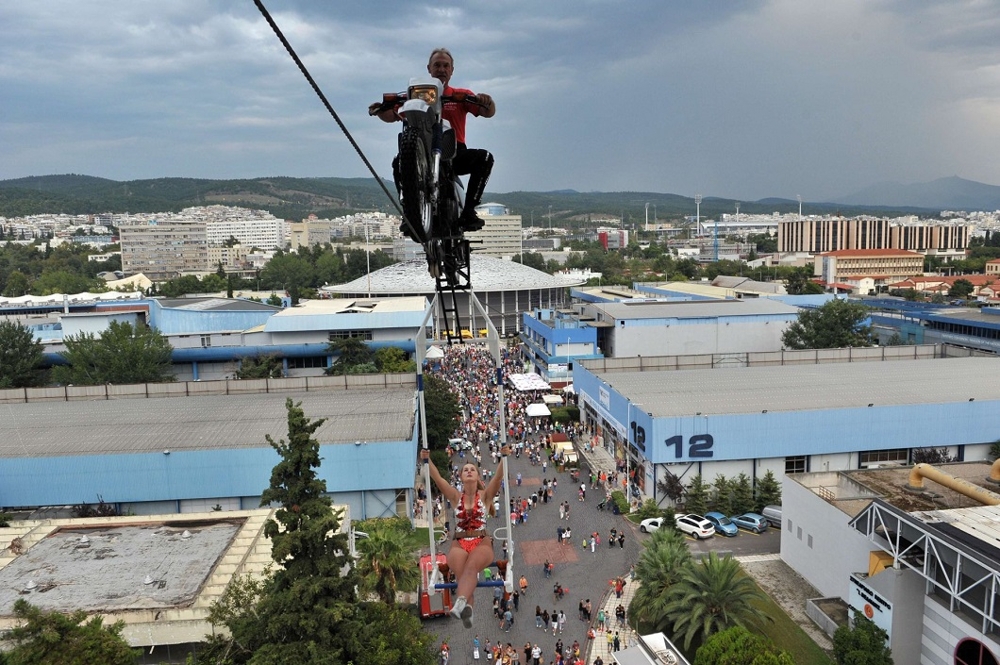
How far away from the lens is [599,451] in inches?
1369

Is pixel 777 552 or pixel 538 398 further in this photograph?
pixel 538 398

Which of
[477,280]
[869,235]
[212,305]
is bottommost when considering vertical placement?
[212,305]

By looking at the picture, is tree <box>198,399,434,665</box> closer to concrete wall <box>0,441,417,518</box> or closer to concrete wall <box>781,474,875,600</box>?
concrete wall <box>0,441,417,518</box>

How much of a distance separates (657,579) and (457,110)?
610 inches

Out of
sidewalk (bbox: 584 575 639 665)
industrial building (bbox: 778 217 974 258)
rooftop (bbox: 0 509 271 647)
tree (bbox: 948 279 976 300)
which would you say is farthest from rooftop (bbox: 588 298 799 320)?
industrial building (bbox: 778 217 974 258)

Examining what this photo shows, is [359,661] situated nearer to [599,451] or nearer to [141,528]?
[141,528]

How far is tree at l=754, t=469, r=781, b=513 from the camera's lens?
87.1ft

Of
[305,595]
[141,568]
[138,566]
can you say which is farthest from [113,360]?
[305,595]

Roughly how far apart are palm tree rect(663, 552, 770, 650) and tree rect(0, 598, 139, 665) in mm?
12344

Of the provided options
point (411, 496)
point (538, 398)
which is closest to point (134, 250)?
point (538, 398)

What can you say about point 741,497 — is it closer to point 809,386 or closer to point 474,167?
point 809,386

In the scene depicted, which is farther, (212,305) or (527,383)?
(212,305)

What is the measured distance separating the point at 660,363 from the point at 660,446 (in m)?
14.9

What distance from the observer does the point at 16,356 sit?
47281 mm
